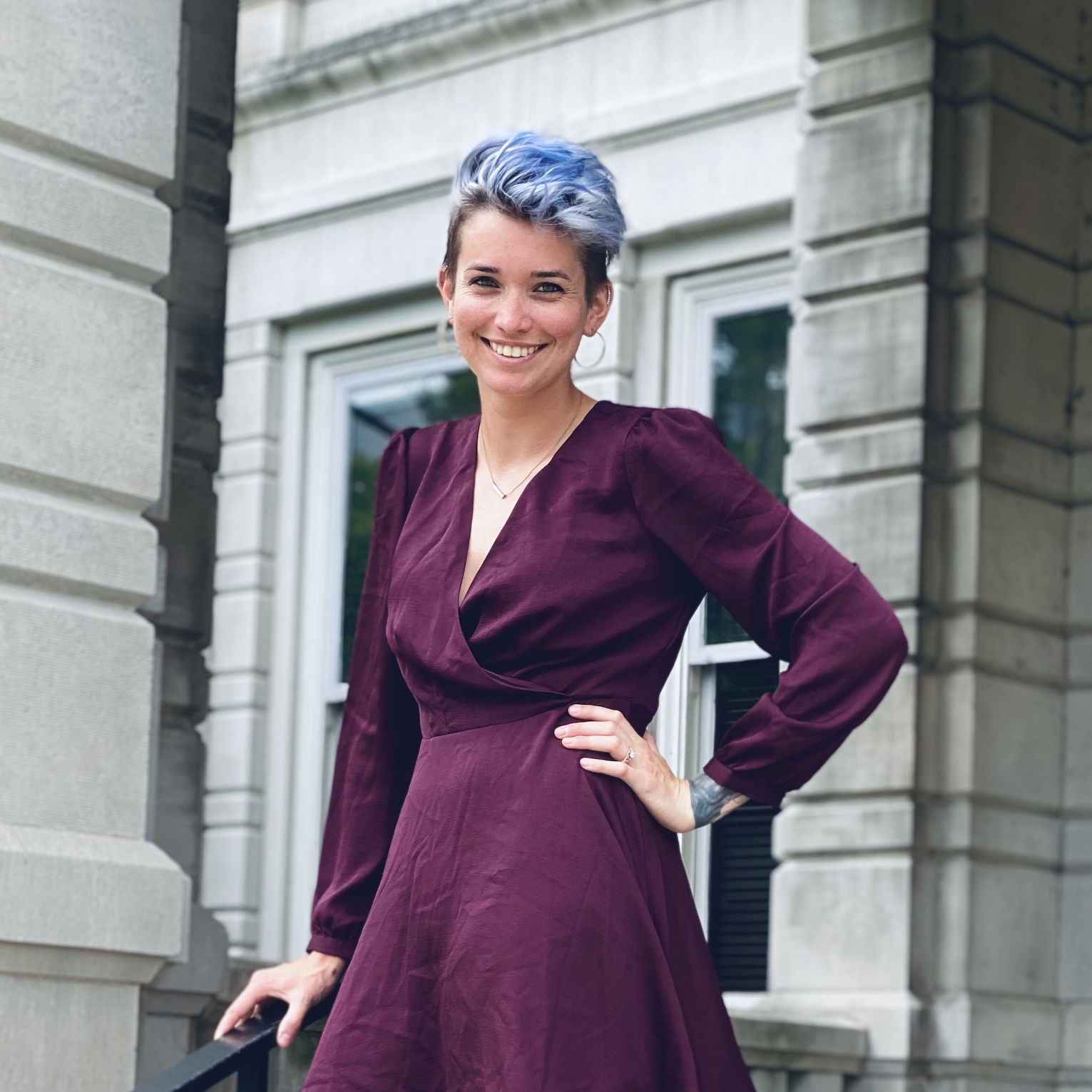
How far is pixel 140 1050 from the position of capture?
3928 mm

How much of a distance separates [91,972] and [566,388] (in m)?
1.63

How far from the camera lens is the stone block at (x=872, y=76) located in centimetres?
629

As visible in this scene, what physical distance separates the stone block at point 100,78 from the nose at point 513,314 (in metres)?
1.44

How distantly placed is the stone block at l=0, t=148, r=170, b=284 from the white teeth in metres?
1.38

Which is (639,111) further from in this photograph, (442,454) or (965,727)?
(442,454)

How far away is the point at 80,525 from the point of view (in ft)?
12.0

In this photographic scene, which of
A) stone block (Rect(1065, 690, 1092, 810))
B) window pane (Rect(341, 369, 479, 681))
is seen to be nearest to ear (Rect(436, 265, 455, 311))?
stone block (Rect(1065, 690, 1092, 810))

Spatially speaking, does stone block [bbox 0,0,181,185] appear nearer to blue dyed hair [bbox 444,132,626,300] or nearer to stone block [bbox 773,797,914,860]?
blue dyed hair [bbox 444,132,626,300]

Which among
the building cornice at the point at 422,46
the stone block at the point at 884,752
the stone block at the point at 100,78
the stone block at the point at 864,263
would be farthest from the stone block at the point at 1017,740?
the building cornice at the point at 422,46

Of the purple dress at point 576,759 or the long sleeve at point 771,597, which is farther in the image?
the long sleeve at point 771,597

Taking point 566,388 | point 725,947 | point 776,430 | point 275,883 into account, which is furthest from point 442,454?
point 275,883

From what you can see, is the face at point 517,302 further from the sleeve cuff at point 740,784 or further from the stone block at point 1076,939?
the stone block at point 1076,939

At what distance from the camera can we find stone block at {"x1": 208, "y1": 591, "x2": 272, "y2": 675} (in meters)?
10.7

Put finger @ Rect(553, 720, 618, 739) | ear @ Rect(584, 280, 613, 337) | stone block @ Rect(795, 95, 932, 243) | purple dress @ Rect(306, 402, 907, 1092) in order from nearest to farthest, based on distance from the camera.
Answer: purple dress @ Rect(306, 402, 907, 1092)
finger @ Rect(553, 720, 618, 739)
ear @ Rect(584, 280, 613, 337)
stone block @ Rect(795, 95, 932, 243)
